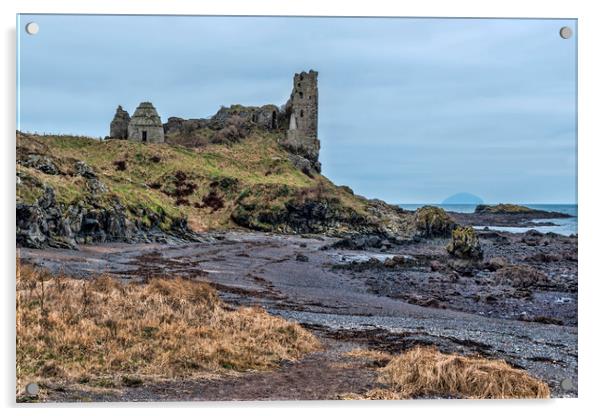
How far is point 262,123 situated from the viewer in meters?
8.99

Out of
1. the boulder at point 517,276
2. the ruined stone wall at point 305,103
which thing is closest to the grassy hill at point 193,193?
the ruined stone wall at point 305,103

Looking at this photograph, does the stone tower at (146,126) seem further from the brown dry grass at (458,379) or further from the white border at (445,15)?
the brown dry grass at (458,379)

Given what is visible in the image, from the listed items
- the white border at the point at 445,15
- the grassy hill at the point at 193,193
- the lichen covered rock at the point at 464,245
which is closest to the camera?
the white border at the point at 445,15

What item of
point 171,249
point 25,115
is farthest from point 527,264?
point 25,115

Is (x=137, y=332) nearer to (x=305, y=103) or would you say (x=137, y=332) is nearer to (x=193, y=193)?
(x=193, y=193)

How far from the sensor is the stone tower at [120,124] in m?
7.44

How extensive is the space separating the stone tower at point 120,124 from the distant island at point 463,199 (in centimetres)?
434

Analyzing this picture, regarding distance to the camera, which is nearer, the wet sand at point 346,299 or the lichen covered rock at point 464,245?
the wet sand at point 346,299

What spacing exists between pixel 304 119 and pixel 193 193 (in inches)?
79.5

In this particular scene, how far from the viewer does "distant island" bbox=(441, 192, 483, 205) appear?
24.1 feet

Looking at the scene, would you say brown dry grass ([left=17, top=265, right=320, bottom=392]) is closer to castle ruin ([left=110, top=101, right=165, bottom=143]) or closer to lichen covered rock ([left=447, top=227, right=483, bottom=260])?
castle ruin ([left=110, top=101, right=165, bottom=143])

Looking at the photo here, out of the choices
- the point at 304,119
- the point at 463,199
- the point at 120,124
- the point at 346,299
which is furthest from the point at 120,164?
→ the point at 463,199

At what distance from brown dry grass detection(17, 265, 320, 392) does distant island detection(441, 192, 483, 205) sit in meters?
2.57

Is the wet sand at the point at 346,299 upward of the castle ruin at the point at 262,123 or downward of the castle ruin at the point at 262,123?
downward
